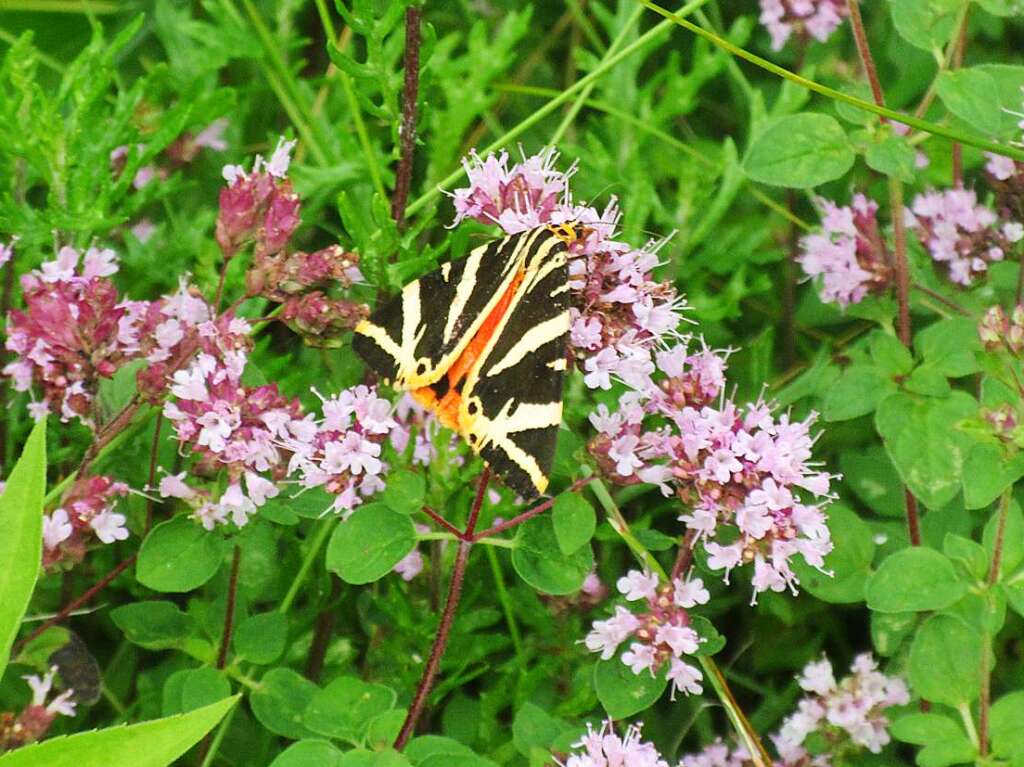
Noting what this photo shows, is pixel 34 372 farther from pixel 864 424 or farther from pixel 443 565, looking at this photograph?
pixel 864 424

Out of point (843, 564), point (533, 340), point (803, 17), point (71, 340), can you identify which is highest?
point (803, 17)

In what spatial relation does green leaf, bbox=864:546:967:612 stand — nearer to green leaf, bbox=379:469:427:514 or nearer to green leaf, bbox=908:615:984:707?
green leaf, bbox=908:615:984:707

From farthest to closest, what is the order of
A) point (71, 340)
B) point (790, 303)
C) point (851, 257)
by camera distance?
1. point (790, 303)
2. point (851, 257)
3. point (71, 340)

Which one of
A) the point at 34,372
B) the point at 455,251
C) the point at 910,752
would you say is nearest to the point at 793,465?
the point at 455,251

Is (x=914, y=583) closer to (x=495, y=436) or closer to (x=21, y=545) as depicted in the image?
(x=495, y=436)

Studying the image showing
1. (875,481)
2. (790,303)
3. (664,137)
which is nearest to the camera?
(875,481)

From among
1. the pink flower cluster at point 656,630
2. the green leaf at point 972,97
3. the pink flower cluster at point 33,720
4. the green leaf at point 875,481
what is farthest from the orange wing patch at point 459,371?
the green leaf at point 875,481

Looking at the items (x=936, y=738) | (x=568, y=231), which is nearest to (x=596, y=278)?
(x=568, y=231)

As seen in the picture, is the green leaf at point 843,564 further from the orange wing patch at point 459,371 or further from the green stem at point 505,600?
the orange wing patch at point 459,371
